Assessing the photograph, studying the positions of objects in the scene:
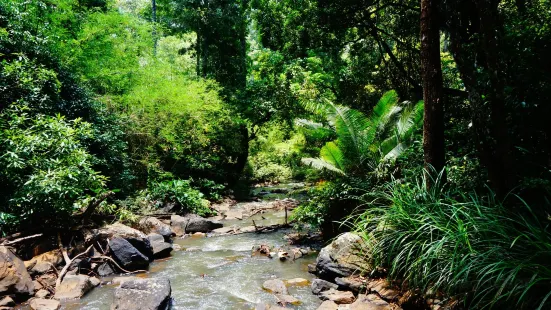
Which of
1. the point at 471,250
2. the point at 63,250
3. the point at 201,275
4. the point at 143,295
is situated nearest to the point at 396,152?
the point at 471,250

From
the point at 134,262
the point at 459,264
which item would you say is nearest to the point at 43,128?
the point at 134,262

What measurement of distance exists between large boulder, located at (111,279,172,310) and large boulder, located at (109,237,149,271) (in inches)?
71.5

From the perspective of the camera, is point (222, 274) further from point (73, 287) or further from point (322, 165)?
point (322, 165)

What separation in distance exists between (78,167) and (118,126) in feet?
13.8

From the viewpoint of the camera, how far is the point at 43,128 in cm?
705

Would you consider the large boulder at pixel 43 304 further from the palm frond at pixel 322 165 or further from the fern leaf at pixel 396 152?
the fern leaf at pixel 396 152

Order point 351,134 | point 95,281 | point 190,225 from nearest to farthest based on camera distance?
1. point 95,281
2. point 351,134
3. point 190,225

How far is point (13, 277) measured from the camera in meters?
5.03

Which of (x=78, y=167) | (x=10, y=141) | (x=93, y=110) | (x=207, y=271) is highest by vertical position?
(x=93, y=110)

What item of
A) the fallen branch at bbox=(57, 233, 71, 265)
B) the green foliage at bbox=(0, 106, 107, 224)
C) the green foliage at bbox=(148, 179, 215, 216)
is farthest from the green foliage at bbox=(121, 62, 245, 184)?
the fallen branch at bbox=(57, 233, 71, 265)

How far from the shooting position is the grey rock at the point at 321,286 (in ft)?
16.9

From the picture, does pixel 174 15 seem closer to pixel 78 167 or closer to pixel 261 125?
pixel 261 125

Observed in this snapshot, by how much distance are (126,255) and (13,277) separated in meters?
1.92

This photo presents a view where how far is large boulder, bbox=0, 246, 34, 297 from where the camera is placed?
493cm
